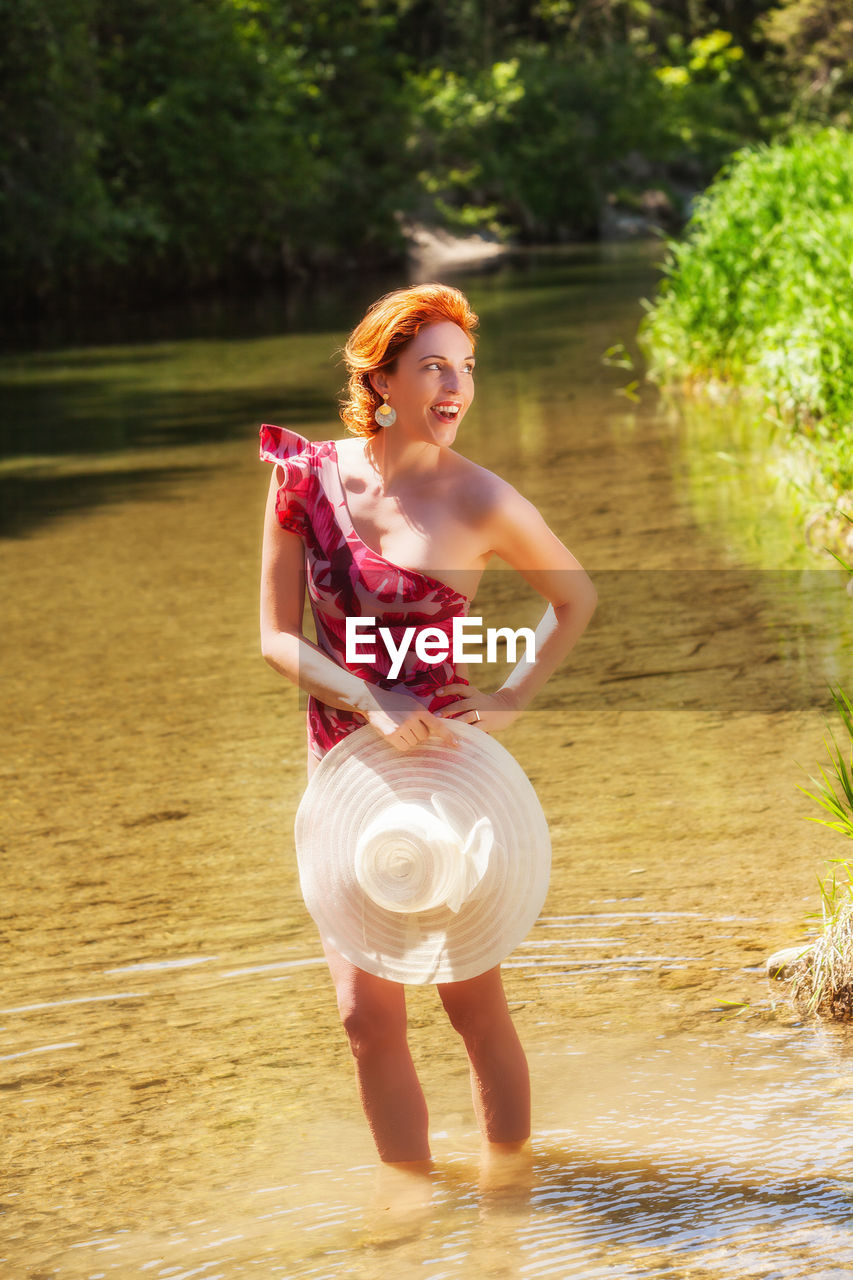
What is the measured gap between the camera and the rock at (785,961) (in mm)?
3688

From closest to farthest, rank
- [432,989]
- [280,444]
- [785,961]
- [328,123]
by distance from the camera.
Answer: [280,444] → [785,961] → [432,989] → [328,123]

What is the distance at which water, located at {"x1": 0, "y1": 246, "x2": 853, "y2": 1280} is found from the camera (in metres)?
2.90

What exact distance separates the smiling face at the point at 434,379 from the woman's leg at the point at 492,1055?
0.95 metres

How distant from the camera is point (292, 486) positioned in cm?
278

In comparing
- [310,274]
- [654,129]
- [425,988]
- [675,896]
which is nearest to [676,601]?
[675,896]

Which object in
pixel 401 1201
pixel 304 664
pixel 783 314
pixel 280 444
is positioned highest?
pixel 783 314

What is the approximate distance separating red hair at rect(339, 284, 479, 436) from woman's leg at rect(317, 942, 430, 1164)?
97 cm

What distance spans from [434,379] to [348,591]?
0.39 metres

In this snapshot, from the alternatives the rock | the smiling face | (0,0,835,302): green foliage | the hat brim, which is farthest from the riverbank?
(0,0,835,302): green foliage

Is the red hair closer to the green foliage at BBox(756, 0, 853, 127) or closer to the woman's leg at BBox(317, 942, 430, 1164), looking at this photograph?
the woman's leg at BBox(317, 942, 430, 1164)

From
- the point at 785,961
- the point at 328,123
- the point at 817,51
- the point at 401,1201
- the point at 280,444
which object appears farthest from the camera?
the point at 817,51

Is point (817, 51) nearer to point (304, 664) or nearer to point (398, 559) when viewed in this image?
point (398, 559)

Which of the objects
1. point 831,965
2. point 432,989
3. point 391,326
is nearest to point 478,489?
point 391,326

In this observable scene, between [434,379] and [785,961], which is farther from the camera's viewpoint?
[785,961]
